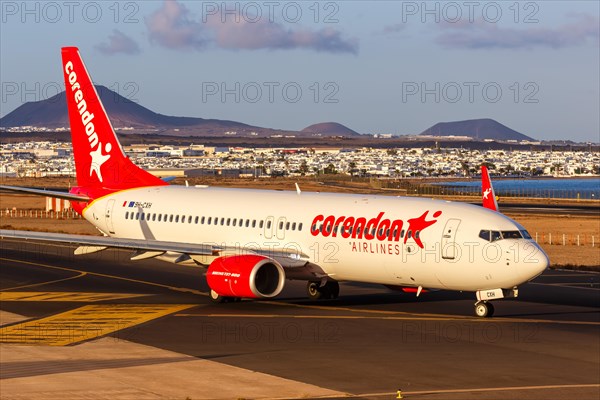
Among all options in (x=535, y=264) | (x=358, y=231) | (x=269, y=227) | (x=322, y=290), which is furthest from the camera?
(x=322, y=290)

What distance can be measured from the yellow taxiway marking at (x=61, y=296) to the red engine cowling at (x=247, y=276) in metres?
6.55

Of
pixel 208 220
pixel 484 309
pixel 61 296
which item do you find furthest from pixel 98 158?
pixel 484 309

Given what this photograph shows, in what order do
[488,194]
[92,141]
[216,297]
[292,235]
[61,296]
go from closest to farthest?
[292,235]
[216,297]
[488,194]
[61,296]
[92,141]

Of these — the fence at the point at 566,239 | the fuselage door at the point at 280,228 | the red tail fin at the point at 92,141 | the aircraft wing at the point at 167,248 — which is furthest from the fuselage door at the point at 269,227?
the fence at the point at 566,239

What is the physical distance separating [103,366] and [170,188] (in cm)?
2070

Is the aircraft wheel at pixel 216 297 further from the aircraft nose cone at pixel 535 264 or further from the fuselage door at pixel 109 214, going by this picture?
the aircraft nose cone at pixel 535 264

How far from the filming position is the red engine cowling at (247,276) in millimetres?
41281

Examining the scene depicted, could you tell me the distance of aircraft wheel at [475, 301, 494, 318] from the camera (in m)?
40.5

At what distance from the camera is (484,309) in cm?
4050

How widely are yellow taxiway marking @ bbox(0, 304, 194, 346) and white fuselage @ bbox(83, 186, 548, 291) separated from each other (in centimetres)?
461

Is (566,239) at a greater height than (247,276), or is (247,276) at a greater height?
(247,276)

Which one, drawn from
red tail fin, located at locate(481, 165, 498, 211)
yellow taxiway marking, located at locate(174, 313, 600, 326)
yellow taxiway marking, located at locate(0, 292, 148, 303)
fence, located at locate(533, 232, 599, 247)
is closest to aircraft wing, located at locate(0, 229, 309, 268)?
yellow taxiway marking, located at locate(174, 313, 600, 326)

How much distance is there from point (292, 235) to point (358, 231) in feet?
10.9

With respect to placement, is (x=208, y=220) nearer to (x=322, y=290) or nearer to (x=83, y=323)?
(x=322, y=290)
